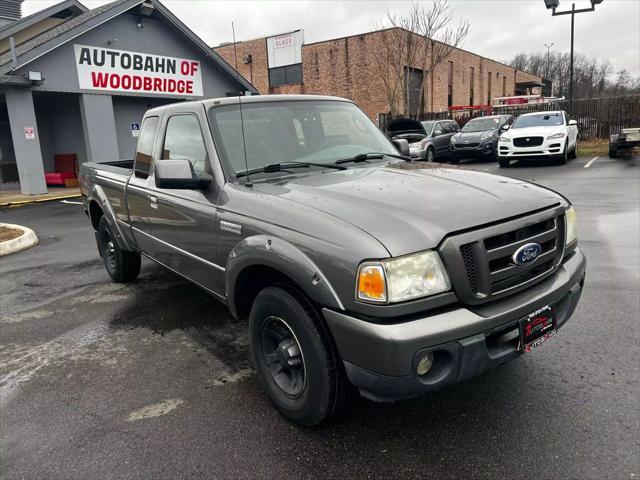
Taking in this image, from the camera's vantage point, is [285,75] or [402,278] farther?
[285,75]

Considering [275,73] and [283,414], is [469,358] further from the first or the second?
[275,73]

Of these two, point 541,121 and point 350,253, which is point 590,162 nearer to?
point 541,121

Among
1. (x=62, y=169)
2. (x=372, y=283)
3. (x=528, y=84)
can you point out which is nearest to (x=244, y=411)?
(x=372, y=283)

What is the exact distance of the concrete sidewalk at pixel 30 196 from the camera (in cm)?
1370

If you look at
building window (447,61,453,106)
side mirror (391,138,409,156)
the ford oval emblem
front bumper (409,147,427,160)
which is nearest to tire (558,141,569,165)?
front bumper (409,147,427,160)

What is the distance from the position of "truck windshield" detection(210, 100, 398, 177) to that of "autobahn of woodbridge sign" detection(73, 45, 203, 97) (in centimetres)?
1411

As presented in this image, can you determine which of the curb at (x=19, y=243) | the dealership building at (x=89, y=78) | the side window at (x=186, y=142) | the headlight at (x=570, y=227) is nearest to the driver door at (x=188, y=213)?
the side window at (x=186, y=142)

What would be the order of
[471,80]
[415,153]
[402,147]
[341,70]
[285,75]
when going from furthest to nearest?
[471,80] < [285,75] < [341,70] < [415,153] < [402,147]

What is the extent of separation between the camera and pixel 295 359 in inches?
105

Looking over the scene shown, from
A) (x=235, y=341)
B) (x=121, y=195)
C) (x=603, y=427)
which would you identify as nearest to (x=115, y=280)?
(x=121, y=195)

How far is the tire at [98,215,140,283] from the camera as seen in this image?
17.7ft

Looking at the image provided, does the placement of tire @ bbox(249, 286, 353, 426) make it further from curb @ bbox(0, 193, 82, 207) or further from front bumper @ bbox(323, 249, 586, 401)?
curb @ bbox(0, 193, 82, 207)

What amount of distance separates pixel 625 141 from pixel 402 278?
17864 millimetres

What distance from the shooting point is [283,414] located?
2805 mm
